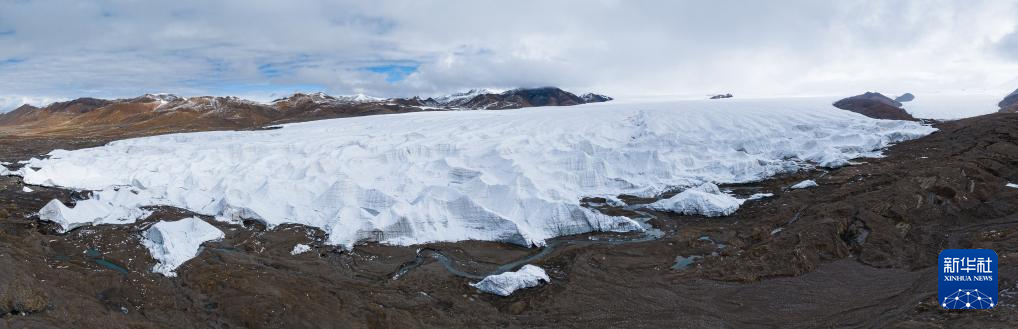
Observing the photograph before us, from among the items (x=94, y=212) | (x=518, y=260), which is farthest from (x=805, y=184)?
(x=94, y=212)

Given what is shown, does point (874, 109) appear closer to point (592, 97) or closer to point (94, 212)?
point (94, 212)

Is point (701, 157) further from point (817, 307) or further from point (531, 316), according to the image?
point (531, 316)

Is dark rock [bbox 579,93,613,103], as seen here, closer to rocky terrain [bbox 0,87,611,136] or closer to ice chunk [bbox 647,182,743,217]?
rocky terrain [bbox 0,87,611,136]

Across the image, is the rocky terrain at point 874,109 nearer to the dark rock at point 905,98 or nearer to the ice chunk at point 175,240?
the dark rock at point 905,98

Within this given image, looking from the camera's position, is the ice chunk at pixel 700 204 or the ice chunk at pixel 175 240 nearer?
the ice chunk at pixel 175 240

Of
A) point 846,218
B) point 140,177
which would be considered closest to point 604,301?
Result: point 846,218

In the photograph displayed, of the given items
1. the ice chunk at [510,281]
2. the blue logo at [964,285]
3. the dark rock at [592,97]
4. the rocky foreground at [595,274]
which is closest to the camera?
the blue logo at [964,285]

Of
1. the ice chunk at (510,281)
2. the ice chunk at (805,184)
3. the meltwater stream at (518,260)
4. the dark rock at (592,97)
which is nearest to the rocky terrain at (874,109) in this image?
the ice chunk at (805,184)
